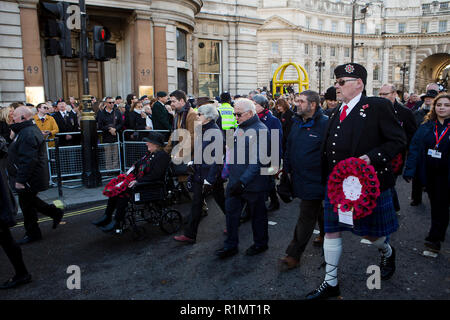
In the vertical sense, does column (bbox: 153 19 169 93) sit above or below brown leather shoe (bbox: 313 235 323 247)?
above

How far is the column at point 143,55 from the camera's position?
16.7 meters

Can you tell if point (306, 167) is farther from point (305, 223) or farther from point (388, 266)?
point (388, 266)

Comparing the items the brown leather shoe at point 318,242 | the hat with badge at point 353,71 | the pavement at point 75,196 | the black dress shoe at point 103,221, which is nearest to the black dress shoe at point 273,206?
the brown leather shoe at point 318,242

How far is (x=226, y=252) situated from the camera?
193 inches

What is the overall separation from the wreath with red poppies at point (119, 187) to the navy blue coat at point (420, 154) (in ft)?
13.9

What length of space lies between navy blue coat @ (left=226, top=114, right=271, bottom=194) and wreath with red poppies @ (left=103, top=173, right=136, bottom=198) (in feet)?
5.85

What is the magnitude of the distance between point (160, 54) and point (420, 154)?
14.6m

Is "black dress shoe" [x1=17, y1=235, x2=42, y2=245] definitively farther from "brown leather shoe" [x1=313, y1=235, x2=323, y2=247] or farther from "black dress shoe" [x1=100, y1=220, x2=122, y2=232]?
"brown leather shoe" [x1=313, y1=235, x2=323, y2=247]

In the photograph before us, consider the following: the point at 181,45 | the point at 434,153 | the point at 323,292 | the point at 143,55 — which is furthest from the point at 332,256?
the point at 181,45

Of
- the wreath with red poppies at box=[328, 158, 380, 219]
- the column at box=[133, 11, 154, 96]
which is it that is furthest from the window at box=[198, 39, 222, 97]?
the wreath with red poppies at box=[328, 158, 380, 219]

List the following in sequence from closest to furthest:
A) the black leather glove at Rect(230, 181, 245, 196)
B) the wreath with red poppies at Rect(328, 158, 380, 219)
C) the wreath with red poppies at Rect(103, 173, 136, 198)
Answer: the wreath with red poppies at Rect(328, 158, 380, 219)
the black leather glove at Rect(230, 181, 245, 196)
the wreath with red poppies at Rect(103, 173, 136, 198)

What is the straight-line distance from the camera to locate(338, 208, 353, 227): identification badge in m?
3.39

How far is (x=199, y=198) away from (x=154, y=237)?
1117 mm

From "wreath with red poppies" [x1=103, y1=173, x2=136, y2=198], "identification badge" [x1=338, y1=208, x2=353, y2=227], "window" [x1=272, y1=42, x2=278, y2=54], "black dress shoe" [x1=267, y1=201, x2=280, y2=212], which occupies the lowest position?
"black dress shoe" [x1=267, y1=201, x2=280, y2=212]
